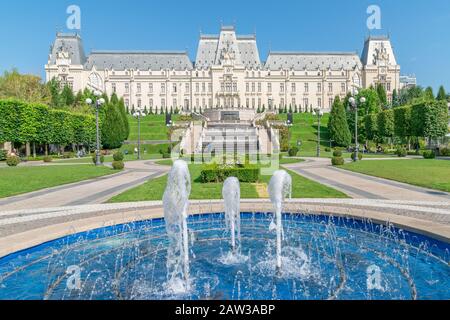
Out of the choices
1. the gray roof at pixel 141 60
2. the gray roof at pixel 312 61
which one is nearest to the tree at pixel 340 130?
the gray roof at pixel 312 61

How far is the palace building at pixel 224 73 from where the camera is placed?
97125 millimetres

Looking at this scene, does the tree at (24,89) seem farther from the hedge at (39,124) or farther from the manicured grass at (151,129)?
the manicured grass at (151,129)

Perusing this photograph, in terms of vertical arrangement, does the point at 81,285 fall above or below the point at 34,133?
below

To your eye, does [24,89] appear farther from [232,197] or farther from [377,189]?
[232,197]

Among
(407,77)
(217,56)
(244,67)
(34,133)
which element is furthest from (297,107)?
(407,77)

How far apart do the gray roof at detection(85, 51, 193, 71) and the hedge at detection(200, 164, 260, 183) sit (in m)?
88.9

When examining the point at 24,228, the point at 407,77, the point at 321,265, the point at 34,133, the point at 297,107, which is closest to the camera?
the point at 321,265

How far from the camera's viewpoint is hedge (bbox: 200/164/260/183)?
56.2 ft

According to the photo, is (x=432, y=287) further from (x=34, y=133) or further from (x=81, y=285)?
(x=34, y=133)

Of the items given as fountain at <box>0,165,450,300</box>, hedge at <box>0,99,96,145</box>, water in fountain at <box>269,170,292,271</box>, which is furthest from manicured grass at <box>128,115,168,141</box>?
water in fountain at <box>269,170,292,271</box>

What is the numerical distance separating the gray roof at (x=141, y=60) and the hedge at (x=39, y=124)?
56118 mm

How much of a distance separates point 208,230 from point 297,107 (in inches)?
3912

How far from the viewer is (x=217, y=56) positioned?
9869 cm
